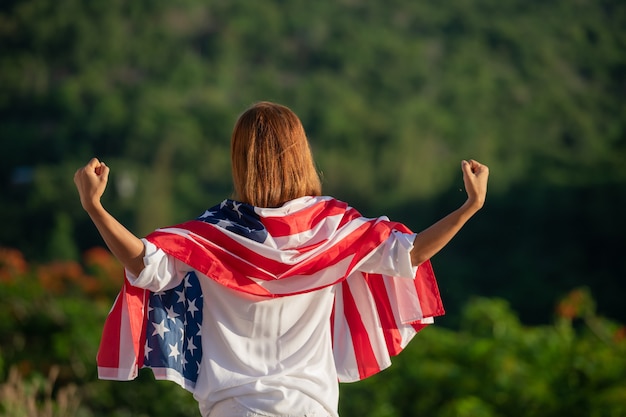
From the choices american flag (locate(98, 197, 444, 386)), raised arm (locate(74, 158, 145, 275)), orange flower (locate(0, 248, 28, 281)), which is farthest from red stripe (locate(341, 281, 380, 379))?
orange flower (locate(0, 248, 28, 281))

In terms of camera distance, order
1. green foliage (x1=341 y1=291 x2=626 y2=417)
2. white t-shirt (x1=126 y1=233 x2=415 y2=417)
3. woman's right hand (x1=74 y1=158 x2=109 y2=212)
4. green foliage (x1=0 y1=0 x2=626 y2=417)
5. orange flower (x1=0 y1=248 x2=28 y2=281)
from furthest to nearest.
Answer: green foliage (x1=0 y1=0 x2=626 y2=417), orange flower (x1=0 y1=248 x2=28 y2=281), green foliage (x1=341 y1=291 x2=626 y2=417), white t-shirt (x1=126 y1=233 x2=415 y2=417), woman's right hand (x1=74 y1=158 x2=109 y2=212)

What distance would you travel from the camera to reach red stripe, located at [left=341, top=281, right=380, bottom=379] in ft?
8.45

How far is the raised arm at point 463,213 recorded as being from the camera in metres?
2.31

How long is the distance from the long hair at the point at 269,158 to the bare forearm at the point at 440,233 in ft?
1.03

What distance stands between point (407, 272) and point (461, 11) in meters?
13.6

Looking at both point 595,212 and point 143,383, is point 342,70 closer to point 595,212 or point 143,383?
point 595,212

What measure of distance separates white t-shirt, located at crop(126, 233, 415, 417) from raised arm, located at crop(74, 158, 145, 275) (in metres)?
0.07

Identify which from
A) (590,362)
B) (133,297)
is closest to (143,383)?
(590,362)

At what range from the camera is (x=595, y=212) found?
37.7 feet

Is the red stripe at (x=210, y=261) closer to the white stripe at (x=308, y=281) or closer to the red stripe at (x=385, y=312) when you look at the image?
the white stripe at (x=308, y=281)

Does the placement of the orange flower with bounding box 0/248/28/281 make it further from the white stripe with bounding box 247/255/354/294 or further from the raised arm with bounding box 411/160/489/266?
the raised arm with bounding box 411/160/489/266

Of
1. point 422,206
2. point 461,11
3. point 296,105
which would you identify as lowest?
point 422,206

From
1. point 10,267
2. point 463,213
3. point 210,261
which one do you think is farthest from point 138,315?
point 10,267

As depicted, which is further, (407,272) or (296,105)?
(296,105)
